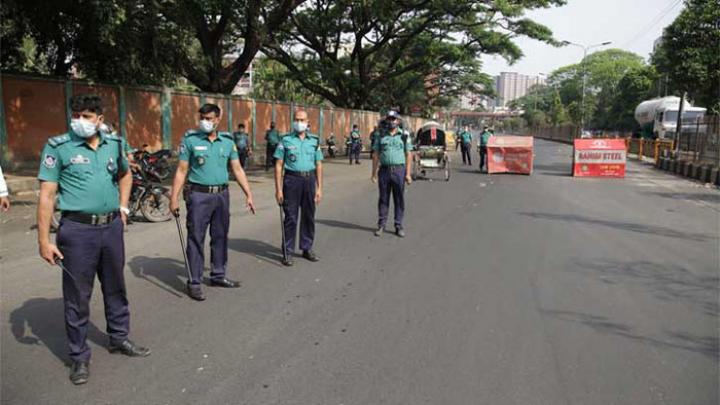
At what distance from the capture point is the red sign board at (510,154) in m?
20.0

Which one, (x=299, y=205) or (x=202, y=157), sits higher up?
(x=202, y=157)

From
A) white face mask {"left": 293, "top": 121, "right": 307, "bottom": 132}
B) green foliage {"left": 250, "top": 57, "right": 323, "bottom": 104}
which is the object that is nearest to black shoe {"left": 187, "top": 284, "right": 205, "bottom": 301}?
white face mask {"left": 293, "top": 121, "right": 307, "bottom": 132}

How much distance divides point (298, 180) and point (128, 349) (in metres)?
3.19

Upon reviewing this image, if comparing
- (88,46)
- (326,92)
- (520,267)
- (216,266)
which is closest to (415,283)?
(520,267)

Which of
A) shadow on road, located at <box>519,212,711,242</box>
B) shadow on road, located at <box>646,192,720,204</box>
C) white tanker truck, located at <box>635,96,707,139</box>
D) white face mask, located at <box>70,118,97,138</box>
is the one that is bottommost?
shadow on road, located at <box>519,212,711,242</box>

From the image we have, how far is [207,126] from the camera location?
17.6 ft

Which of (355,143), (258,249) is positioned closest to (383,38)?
(355,143)

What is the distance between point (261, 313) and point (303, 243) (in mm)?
2053

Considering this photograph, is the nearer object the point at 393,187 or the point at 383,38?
the point at 393,187

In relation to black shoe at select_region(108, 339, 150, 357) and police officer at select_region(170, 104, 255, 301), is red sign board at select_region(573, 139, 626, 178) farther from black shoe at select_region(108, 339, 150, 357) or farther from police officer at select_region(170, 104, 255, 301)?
black shoe at select_region(108, 339, 150, 357)

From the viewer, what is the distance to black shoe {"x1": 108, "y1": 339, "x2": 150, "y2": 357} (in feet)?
13.4

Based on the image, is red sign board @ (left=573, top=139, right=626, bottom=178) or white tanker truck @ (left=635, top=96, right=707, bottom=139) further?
white tanker truck @ (left=635, top=96, right=707, bottom=139)

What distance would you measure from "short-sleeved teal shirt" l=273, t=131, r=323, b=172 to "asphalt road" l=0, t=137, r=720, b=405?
3.95ft

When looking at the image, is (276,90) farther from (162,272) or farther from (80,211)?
(80,211)
